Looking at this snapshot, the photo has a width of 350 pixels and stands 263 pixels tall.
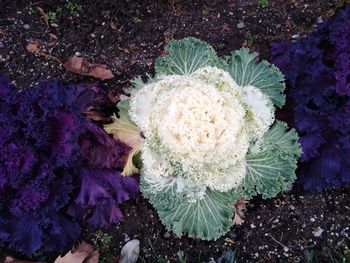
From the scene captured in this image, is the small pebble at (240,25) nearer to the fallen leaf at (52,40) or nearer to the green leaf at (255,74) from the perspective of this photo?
the green leaf at (255,74)

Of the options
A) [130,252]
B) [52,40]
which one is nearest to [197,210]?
[130,252]

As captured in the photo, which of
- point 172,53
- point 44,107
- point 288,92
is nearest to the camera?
point 44,107

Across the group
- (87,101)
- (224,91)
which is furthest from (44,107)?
(224,91)

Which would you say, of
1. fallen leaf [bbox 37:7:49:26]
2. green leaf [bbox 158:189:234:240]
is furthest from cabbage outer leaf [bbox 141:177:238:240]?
fallen leaf [bbox 37:7:49:26]

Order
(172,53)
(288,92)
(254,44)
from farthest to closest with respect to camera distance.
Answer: (254,44), (288,92), (172,53)

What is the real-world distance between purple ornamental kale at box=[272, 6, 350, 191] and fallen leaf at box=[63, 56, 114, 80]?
111 centimetres

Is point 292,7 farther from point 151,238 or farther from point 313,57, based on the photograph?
point 151,238

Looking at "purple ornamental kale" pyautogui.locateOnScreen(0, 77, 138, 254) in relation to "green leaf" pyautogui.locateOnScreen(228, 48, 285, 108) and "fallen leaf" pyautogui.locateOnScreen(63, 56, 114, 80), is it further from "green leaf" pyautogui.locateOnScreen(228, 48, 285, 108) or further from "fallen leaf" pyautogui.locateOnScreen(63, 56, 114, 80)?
"green leaf" pyautogui.locateOnScreen(228, 48, 285, 108)

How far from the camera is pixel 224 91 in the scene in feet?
7.33

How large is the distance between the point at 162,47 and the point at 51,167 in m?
1.30

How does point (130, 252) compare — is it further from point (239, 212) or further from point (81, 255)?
point (239, 212)

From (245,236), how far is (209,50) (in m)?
1.06

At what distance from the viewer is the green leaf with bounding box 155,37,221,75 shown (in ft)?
8.17

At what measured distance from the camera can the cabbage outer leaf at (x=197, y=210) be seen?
239 centimetres
